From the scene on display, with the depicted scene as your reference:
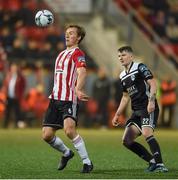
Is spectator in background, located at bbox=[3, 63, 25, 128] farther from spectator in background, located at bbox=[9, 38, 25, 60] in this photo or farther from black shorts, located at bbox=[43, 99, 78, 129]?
black shorts, located at bbox=[43, 99, 78, 129]

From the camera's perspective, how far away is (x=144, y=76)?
1102 cm

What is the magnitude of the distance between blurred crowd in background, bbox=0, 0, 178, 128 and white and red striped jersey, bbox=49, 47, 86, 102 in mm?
13284

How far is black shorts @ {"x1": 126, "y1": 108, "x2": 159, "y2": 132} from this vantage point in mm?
11055

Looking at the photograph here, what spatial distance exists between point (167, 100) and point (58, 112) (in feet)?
50.8

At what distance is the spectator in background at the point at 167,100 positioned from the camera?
26109mm

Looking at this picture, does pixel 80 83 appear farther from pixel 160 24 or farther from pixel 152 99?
pixel 160 24

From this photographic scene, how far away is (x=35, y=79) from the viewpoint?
1025 inches

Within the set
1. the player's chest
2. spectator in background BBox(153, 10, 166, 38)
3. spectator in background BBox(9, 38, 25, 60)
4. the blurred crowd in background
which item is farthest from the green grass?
spectator in background BBox(153, 10, 166, 38)

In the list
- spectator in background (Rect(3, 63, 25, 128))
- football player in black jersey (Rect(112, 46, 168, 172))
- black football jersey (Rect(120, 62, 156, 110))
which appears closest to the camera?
football player in black jersey (Rect(112, 46, 168, 172))

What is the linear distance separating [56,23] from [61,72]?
16.8 meters

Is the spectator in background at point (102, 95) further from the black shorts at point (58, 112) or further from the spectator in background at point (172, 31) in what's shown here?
the black shorts at point (58, 112)

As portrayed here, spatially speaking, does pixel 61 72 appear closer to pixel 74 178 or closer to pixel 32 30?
pixel 74 178

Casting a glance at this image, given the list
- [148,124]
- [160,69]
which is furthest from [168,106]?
[148,124]

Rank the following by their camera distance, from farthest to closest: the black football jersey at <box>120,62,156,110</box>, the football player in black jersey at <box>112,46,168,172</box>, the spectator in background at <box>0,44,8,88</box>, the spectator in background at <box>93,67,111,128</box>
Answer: the spectator in background at <box>0,44,8,88</box> → the spectator in background at <box>93,67,111,128</box> → the black football jersey at <box>120,62,156,110</box> → the football player in black jersey at <box>112,46,168,172</box>
